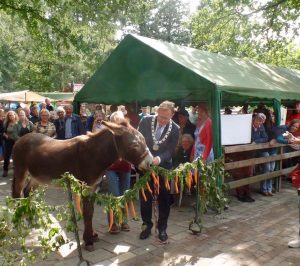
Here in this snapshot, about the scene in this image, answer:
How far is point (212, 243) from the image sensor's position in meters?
5.19

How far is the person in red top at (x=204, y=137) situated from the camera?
6.52 meters

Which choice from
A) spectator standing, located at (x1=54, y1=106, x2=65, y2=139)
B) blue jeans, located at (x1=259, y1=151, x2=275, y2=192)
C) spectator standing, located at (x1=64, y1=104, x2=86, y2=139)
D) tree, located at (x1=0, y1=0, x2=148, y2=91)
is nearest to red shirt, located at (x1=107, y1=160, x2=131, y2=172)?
blue jeans, located at (x1=259, y1=151, x2=275, y2=192)

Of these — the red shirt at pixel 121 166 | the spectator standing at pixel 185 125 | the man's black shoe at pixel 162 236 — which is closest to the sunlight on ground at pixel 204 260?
the man's black shoe at pixel 162 236

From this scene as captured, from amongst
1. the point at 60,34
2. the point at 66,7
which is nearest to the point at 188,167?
the point at 60,34

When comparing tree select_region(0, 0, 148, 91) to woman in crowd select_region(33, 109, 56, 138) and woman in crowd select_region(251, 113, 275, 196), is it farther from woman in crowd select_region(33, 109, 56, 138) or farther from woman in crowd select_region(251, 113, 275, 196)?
woman in crowd select_region(251, 113, 275, 196)

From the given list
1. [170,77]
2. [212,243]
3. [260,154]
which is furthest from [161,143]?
[260,154]

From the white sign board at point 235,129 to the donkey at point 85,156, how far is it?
8.93 ft

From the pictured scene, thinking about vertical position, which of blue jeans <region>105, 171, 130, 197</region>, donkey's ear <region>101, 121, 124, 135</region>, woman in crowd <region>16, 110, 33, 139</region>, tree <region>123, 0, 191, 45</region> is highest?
tree <region>123, 0, 191, 45</region>

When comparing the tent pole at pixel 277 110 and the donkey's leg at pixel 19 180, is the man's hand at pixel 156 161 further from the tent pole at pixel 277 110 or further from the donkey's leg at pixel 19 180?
the tent pole at pixel 277 110

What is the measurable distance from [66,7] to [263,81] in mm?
5830

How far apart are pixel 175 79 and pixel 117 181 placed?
2.65m

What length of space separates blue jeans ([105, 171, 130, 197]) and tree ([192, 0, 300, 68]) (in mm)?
11217

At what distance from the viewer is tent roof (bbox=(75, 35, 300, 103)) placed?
7.02 meters

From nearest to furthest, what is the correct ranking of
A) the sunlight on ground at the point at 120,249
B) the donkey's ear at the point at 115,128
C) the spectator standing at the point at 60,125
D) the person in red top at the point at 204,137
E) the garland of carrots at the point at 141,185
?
the garland of carrots at the point at 141,185 < the donkey's ear at the point at 115,128 < the sunlight on ground at the point at 120,249 < the person in red top at the point at 204,137 < the spectator standing at the point at 60,125
